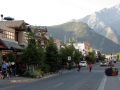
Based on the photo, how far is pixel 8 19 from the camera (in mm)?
74500

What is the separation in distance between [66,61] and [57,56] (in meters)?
26.7

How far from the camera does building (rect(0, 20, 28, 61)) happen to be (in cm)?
5903

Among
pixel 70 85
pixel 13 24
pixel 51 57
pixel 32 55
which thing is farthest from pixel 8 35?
pixel 70 85

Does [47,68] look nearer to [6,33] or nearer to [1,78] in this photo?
[6,33]

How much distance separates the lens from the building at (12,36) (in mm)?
59031

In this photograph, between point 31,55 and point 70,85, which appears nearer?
point 70,85

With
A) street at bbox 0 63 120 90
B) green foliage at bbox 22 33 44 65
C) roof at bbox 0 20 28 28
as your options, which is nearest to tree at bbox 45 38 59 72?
roof at bbox 0 20 28 28

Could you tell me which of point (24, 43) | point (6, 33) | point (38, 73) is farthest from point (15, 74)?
point (24, 43)

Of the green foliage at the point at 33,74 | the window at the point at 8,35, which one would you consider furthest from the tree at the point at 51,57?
the green foliage at the point at 33,74

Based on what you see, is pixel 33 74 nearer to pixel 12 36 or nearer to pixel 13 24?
pixel 12 36

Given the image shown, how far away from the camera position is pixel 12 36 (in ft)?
221

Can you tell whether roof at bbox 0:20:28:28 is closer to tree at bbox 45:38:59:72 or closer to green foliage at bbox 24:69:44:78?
tree at bbox 45:38:59:72

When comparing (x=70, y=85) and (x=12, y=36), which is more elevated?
(x=12, y=36)

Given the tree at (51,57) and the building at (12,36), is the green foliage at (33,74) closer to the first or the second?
the building at (12,36)
